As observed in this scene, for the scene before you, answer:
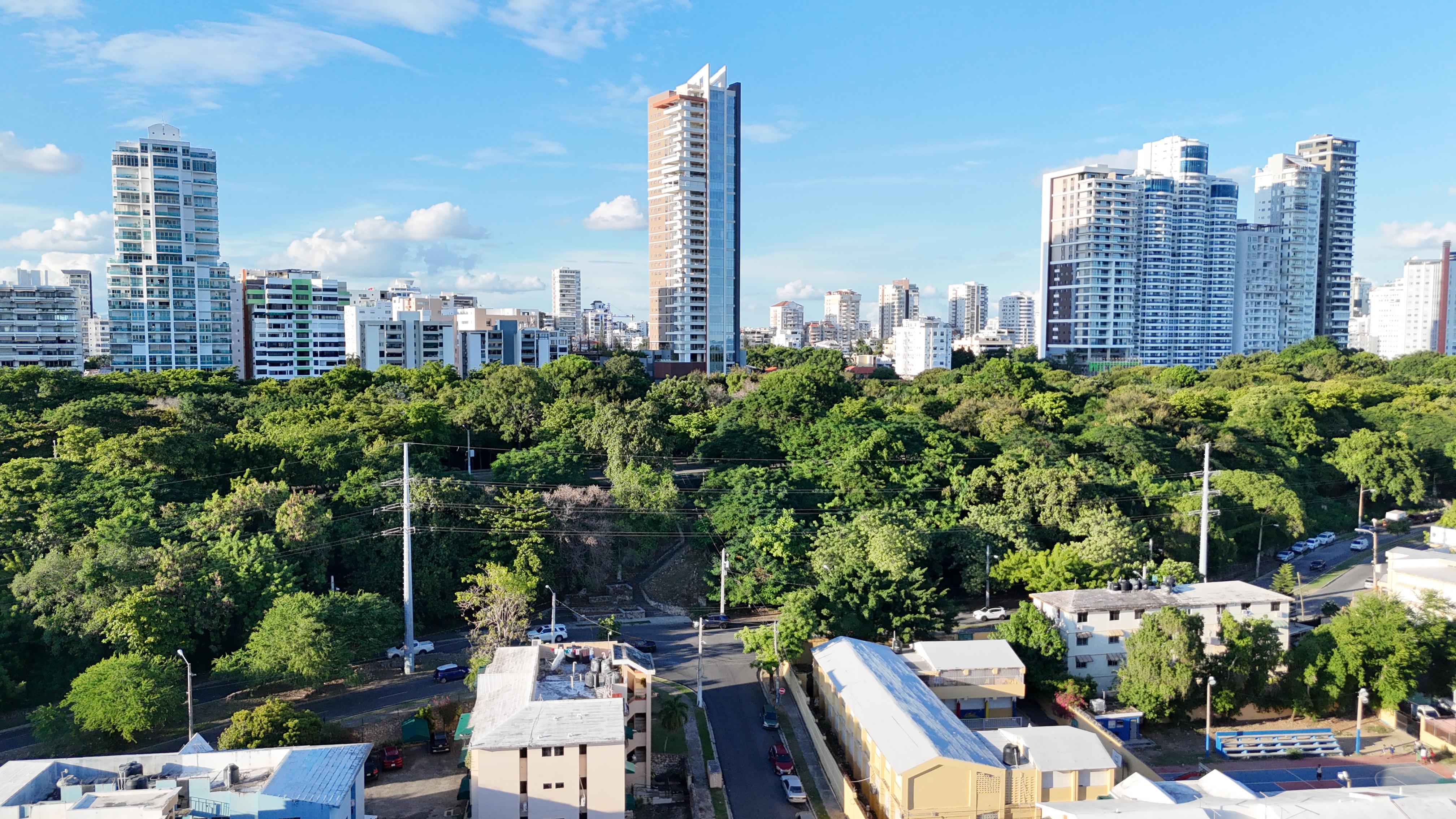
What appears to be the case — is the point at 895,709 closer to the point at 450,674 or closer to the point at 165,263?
the point at 450,674

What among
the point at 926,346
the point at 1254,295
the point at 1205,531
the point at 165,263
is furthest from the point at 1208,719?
the point at 1254,295

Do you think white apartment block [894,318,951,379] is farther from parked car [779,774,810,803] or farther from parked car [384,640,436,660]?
parked car [779,774,810,803]

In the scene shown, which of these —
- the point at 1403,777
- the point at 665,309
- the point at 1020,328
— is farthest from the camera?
the point at 1020,328

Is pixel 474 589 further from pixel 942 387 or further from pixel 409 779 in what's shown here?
pixel 942 387

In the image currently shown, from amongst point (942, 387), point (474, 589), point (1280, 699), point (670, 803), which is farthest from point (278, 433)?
point (942, 387)

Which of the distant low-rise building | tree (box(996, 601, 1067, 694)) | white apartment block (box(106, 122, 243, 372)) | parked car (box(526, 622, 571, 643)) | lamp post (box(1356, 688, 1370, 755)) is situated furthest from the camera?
white apartment block (box(106, 122, 243, 372))

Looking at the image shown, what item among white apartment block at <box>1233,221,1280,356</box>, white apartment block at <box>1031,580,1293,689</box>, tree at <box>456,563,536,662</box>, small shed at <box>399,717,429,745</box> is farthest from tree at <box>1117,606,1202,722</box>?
white apartment block at <box>1233,221,1280,356</box>
